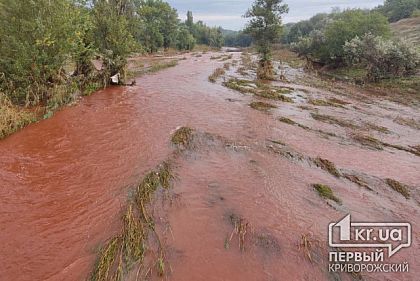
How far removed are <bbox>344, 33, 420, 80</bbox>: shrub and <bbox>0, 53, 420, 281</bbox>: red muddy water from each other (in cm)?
971

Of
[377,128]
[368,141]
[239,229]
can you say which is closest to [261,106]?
[377,128]

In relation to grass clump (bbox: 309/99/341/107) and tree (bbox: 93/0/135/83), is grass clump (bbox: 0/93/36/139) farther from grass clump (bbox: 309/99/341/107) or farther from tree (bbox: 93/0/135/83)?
grass clump (bbox: 309/99/341/107)

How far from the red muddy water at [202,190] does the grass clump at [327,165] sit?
0.21 metres

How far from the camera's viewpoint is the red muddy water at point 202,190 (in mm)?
4637

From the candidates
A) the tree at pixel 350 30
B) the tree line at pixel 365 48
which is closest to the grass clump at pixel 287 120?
the tree line at pixel 365 48

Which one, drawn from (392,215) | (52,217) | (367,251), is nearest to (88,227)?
(52,217)

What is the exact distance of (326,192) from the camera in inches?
270

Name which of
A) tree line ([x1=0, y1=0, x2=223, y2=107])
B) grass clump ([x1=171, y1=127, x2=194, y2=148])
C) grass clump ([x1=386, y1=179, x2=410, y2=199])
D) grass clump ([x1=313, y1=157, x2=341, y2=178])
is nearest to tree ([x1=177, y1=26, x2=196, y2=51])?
tree line ([x1=0, y1=0, x2=223, y2=107])

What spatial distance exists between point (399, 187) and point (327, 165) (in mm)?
1752

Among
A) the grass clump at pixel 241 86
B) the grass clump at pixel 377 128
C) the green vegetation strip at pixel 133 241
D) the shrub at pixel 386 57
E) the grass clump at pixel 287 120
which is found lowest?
the grass clump at pixel 377 128

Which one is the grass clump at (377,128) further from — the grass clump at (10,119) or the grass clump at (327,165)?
the grass clump at (10,119)

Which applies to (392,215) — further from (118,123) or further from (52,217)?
(118,123)

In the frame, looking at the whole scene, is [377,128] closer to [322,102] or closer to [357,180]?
[322,102]

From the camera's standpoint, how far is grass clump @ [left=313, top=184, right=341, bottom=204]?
667 centimetres
